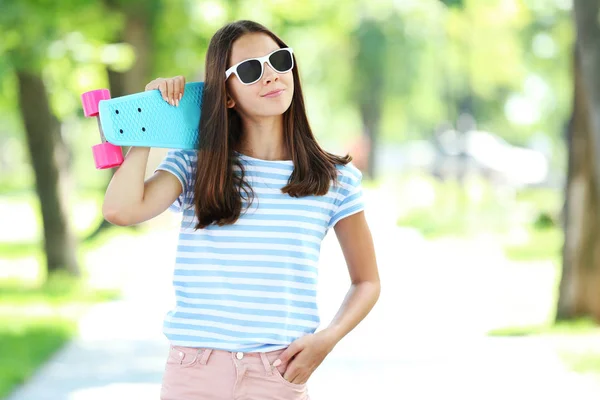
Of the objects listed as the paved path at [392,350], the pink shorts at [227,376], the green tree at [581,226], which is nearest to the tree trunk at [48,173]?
the paved path at [392,350]

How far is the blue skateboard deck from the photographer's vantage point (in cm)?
280

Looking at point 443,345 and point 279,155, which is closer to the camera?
point 279,155


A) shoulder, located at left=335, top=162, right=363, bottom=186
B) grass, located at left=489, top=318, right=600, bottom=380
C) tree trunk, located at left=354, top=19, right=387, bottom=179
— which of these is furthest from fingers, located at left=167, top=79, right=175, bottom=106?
tree trunk, located at left=354, top=19, right=387, bottom=179

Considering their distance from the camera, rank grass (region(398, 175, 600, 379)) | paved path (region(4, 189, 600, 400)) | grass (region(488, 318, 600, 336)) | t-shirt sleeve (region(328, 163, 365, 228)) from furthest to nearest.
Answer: grass (region(488, 318, 600, 336))
grass (region(398, 175, 600, 379))
paved path (region(4, 189, 600, 400))
t-shirt sleeve (region(328, 163, 365, 228))

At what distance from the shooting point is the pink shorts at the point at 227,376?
2.80 metres

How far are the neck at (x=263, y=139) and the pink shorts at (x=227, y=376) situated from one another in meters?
0.55

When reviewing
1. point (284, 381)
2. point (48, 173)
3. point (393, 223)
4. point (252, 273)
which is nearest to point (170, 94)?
point (252, 273)

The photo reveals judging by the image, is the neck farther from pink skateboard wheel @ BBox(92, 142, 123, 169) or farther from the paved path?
the paved path

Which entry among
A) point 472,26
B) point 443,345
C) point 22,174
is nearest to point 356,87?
point 472,26

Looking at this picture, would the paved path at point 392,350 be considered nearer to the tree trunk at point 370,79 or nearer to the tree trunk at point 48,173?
the tree trunk at point 48,173

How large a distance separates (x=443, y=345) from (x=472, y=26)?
55.7 feet

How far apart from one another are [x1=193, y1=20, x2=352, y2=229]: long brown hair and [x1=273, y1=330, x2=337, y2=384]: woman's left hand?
36cm

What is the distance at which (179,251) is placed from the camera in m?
2.93

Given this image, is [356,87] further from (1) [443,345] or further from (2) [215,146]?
(2) [215,146]
